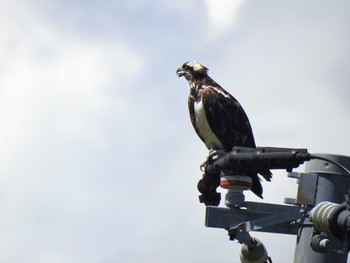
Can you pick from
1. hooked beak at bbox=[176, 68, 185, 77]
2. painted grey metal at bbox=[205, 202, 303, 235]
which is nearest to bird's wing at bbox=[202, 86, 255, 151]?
hooked beak at bbox=[176, 68, 185, 77]

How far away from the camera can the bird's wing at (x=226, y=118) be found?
47.1ft

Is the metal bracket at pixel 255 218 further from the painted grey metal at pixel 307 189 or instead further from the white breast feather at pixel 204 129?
the white breast feather at pixel 204 129

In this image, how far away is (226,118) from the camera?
1465cm

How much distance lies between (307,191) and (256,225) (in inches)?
19.8

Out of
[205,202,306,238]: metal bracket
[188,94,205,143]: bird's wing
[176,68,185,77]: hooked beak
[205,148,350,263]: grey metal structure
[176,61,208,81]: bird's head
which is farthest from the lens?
[176,68,185,77]: hooked beak

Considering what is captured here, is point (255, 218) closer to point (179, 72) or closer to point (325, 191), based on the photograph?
point (325, 191)

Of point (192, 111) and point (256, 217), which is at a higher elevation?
point (192, 111)

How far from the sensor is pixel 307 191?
8359mm

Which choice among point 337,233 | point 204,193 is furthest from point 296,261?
point 337,233

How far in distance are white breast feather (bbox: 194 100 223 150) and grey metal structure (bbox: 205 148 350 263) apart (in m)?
5.61

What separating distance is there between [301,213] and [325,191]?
0.28m

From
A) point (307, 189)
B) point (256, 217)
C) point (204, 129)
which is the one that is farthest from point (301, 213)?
point (204, 129)

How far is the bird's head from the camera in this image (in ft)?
51.1

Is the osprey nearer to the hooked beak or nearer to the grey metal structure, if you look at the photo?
the hooked beak
